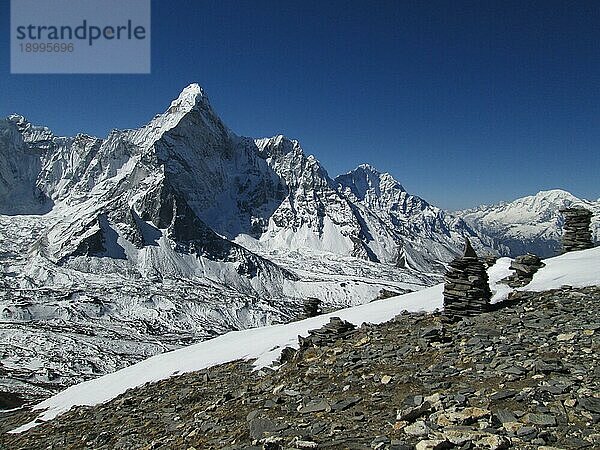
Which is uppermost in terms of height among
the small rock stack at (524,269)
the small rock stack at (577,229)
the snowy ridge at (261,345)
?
the small rock stack at (577,229)

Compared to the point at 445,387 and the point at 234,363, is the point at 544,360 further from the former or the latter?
the point at 234,363

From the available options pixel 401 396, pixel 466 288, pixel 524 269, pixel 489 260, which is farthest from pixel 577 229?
pixel 401 396

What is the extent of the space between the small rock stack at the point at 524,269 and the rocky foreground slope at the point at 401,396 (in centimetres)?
300

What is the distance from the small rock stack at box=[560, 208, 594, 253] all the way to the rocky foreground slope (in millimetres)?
15644

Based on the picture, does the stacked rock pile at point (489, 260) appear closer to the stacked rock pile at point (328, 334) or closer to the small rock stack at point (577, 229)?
the small rock stack at point (577, 229)

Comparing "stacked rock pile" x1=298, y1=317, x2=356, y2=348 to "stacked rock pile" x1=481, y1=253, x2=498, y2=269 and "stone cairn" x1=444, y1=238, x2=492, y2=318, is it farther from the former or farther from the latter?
"stacked rock pile" x1=481, y1=253, x2=498, y2=269

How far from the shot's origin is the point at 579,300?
62.4 ft

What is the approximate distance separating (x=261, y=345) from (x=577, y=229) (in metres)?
25.9

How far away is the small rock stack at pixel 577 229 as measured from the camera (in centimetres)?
3400

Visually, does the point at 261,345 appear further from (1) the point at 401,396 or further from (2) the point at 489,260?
(2) the point at 489,260

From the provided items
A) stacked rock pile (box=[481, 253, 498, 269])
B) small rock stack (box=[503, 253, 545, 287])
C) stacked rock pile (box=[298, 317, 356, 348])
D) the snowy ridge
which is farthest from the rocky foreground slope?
stacked rock pile (box=[481, 253, 498, 269])

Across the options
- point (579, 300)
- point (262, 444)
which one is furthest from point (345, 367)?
point (579, 300)

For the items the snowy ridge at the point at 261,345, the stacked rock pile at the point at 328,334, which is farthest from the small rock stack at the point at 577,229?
the stacked rock pile at the point at 328,334

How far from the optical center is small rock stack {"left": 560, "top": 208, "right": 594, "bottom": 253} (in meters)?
34.0
